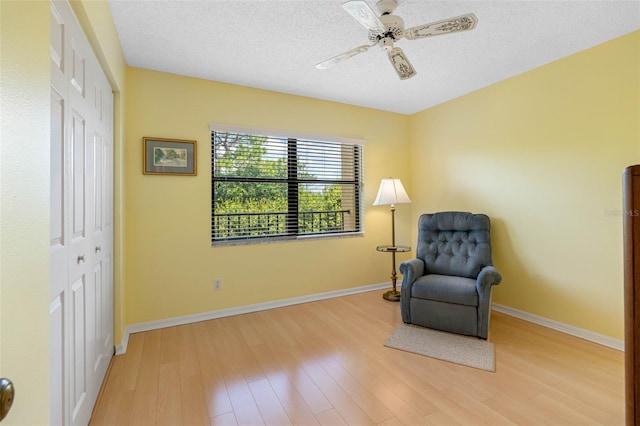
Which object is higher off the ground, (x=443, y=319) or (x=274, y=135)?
(x=274, y=135)

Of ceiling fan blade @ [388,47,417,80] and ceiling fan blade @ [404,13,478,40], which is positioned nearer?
ceiling fan blade @ [404,13,478,40]

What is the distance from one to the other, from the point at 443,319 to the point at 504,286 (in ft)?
3.42

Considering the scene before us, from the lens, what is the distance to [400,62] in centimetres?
210

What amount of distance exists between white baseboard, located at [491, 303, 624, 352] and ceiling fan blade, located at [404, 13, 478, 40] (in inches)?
106

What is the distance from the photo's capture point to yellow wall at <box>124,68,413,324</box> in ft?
9.23

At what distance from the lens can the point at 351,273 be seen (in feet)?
12.9

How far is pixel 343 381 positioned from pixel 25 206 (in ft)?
6.41

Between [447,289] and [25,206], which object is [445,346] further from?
[25,206]

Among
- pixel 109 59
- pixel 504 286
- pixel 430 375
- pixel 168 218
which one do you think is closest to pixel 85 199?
pixel 109 59

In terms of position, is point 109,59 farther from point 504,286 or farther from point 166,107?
point 504,286

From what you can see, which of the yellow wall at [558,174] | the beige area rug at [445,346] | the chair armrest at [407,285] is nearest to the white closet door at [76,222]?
the beige area rug at [445,346]

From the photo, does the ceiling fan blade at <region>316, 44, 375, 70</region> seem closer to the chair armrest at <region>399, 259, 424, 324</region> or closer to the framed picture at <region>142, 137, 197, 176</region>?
the framed picture at <region>142, 137, 197, 176</region>

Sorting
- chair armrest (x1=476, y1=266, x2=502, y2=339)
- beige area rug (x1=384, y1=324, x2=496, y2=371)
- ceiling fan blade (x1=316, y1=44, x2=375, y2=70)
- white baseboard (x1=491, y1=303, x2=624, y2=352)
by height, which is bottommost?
beige area rug (x1=384, y1=324, x2=496, y2=371)

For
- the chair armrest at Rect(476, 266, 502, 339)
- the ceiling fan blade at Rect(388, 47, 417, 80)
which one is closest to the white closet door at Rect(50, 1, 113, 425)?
the ceiling fan blade at Rect(388, 47, 417, 80)
